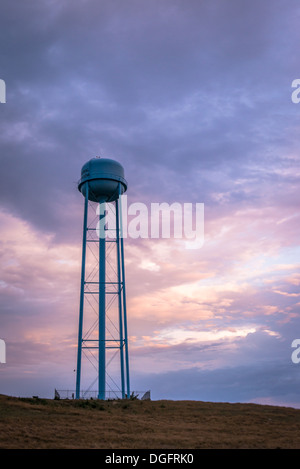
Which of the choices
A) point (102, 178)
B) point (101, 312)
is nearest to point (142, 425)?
point (101, 312)

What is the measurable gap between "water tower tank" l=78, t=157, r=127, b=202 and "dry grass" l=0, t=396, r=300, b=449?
18.0 meters

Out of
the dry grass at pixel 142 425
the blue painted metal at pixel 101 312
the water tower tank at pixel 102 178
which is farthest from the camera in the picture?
the water tower tank at pixel 102 178

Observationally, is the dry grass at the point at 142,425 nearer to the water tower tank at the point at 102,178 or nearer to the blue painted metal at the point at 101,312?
the blue painted metal at the point at 101,312

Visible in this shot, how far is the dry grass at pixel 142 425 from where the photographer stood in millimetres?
19156

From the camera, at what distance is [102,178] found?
3919cm

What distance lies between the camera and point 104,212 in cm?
3988

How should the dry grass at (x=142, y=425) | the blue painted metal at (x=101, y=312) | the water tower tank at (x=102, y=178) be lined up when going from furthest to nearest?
the water tower tank at (x=102, y=178), the blue painted metal at (x=101, y=312), the dry grass at (x=142, y=425)

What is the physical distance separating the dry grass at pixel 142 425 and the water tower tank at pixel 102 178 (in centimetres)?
1801

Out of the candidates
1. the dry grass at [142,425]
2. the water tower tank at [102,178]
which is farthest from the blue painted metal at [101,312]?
the dry grass at [142,425]

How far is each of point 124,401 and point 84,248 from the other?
12.8 m

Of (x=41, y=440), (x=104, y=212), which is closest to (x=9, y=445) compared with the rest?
(x=41, y=440)
